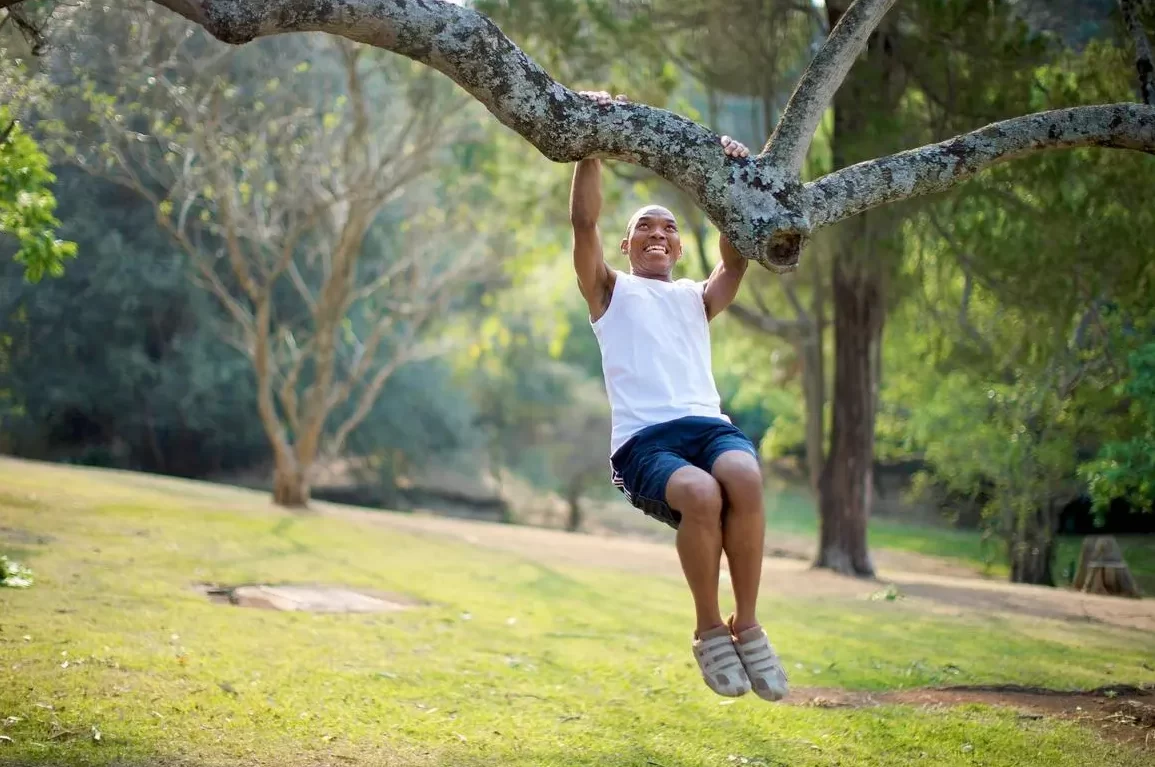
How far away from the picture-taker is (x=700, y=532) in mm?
4082

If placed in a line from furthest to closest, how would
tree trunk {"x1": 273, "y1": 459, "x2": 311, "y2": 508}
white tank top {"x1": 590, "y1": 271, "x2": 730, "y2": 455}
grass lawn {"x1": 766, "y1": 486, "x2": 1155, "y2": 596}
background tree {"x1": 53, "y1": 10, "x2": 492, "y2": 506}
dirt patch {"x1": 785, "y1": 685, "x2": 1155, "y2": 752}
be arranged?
grass lawn {"x1": 766, "y1": 486, "x2": 1155, "y2": 596} → tree trunk {"x1": 273, "y1": 459, "x2": 311, "y2": 508} → background tree {"x1": 53, "y1": 10, "x2": 492, "y2": 506} → dirt patch {"x1": 785, "y1": 685, "x2": 1155, "y2": 752} → white tank top {"x1": 590, "y1": 271, "x2": 730, "y2": 455}

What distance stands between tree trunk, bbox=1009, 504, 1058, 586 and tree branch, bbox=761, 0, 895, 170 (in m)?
12.0

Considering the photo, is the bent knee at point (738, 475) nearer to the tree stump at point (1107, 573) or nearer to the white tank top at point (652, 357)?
the white tank top at point (652, 357)

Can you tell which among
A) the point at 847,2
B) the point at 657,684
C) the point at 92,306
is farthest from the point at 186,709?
the point at 92,306

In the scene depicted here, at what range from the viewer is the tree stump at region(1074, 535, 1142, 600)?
11680 millimetres

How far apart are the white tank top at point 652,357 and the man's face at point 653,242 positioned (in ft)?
0.53

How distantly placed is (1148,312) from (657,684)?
20.2 feet

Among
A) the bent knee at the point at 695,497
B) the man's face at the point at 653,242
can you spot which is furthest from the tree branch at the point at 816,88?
the bent knee at the point at 695,497

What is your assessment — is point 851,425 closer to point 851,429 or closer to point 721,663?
point 851,429

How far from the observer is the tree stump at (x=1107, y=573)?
460 inches

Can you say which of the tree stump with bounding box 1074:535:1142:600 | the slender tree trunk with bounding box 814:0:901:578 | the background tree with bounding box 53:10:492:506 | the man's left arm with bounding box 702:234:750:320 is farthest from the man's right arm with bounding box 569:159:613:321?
the tree stump with bounding box 1074:535:1142:600

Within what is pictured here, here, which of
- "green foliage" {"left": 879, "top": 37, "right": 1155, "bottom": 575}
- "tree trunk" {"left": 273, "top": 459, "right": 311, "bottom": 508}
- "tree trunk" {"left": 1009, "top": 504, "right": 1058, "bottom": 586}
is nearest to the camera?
"green foliage" {"left": 879, "top": 37, "right": 1155, "bottom": 575}

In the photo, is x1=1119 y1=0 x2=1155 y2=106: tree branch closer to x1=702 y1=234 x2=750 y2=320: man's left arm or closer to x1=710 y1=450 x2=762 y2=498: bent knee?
x1=702 y1=234 x2=750 y2=320: man's left arm

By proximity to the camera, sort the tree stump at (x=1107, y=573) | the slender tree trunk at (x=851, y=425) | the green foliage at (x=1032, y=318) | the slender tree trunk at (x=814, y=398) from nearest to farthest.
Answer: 1. the green foliage at (x=1032, y=318)
2. the tree stump at (x=1107, y=573)
3. the slender tree trunk at (x=851, y=425)
4. the slender tree trunk at (x=814, y=398)
